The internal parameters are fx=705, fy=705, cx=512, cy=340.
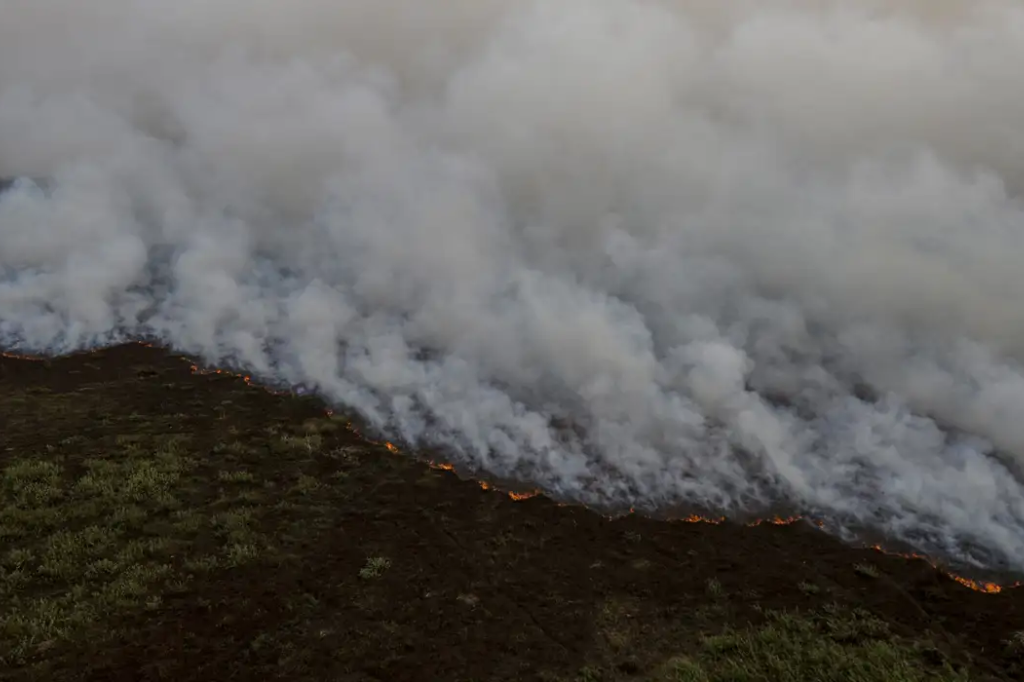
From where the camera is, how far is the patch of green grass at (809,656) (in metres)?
12.9

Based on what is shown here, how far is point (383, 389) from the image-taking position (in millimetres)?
22500

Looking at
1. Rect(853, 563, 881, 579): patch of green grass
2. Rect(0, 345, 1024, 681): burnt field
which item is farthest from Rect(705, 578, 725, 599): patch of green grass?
Rect(853, 563, 881, 579): patch of green grass

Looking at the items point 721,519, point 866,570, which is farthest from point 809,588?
point 721,519

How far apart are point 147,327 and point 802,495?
22525mm

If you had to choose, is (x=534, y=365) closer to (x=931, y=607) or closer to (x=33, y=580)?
(x=931, y=607)

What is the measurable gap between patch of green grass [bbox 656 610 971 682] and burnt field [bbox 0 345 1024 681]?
0.04 m

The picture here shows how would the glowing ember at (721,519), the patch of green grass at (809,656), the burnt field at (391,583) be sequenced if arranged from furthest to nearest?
the glowing ember at (721,519)
the burnt field at (391,583)
the patch of green grass at (809,656)

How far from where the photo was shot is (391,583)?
15156mm

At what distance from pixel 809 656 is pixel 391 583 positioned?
8.47m

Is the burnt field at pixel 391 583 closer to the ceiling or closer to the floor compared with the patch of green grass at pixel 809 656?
closer to the floor

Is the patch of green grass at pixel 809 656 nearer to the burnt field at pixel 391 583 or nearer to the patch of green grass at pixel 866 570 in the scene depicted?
the burnt field at pixel 391 583

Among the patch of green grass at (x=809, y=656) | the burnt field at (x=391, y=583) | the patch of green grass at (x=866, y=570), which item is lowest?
the burnt field at (x=391, y=583)

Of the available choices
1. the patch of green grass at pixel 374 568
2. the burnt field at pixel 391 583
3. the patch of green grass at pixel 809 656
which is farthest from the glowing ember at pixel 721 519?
the patch of green grass at pixel 374 568

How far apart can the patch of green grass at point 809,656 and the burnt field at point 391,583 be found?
0.04 metres
